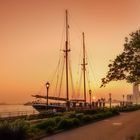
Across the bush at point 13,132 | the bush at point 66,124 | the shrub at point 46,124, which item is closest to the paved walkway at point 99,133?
the bush at point 66,124

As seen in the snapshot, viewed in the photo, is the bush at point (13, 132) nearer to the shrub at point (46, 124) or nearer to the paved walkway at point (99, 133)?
the paved walkway at point (99, 133)

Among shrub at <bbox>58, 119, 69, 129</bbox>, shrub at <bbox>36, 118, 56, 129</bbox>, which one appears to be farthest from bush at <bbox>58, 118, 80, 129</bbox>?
shrub at <bbox>36, 118, 56, 129</bbox>

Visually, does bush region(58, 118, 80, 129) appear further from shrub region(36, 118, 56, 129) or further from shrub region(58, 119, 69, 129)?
shrub region(36, 118, 56, 129)

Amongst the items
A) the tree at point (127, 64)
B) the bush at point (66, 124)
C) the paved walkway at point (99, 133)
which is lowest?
the paved walkway at point (99, 133)

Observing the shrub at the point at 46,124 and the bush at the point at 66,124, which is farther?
the bush at the point at 66,124

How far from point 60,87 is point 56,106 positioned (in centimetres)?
479

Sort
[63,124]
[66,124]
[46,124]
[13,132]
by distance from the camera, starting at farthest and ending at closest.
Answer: [66,124] < [63,124] < [46,124] < [13,132]

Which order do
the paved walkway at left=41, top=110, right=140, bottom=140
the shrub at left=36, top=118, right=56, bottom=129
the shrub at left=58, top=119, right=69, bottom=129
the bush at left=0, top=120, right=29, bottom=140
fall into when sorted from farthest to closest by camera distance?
the shrub at left=58, top=119, right=69, bottom=129 < the shrub at left=36, top=118, right=56, bottom=129 < the paved walkway at left=41, top=110, right=140, bottom=140 < the bush at left=0, top=120, right=29, bottom=140

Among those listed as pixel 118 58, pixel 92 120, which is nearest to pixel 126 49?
pixel 118 58

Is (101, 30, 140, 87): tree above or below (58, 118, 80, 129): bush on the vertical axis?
above

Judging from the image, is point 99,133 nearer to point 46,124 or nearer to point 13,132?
point 46,124

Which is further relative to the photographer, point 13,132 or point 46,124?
point 46,124

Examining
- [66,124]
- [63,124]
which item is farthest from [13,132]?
[66,124]

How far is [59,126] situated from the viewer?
82.8ft
